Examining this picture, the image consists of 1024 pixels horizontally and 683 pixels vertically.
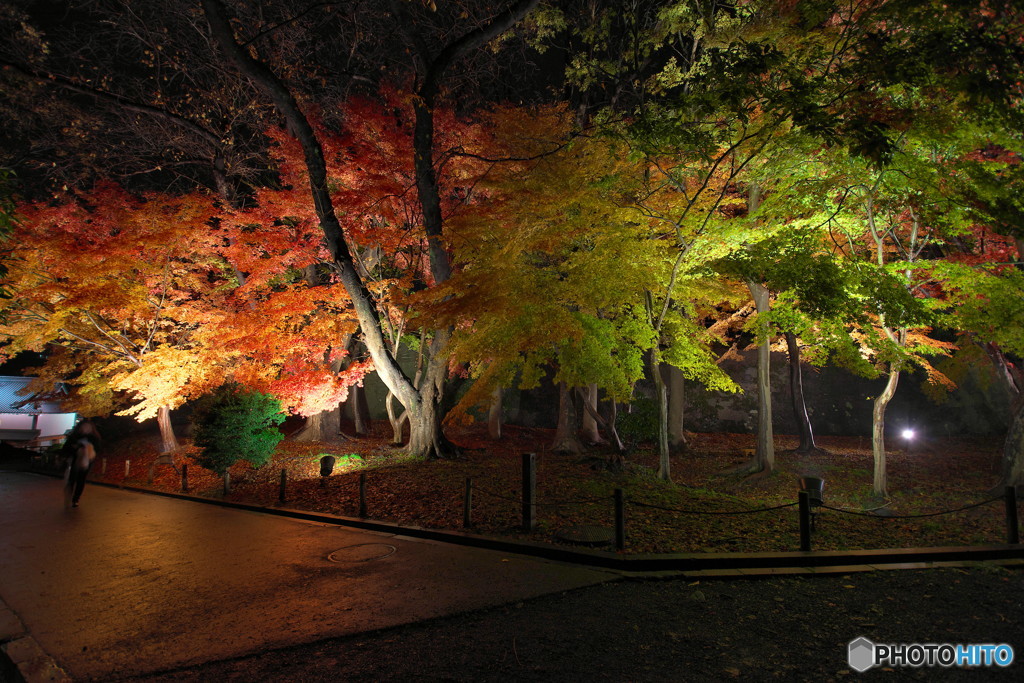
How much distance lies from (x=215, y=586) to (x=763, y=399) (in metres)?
14.0

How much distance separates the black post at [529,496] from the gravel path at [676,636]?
219 centimetres

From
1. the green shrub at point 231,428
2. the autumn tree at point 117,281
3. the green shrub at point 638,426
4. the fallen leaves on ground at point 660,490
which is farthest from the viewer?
the green shrub at point 638,426

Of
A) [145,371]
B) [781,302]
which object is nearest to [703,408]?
[781,302]

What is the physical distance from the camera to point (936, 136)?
864 cm

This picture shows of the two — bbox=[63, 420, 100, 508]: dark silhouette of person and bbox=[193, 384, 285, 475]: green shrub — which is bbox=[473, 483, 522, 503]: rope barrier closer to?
bbox=[193, 384, 285, 475]: green shrub

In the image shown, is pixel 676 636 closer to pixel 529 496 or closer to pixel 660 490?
pixel 529 496

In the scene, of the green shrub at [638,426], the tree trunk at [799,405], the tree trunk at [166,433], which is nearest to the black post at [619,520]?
the green shrub at [638,426]

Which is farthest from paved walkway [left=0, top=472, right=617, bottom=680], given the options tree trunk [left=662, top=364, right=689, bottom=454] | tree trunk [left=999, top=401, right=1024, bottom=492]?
tree trunk [left=662, top=364, right=689, bottom=454]

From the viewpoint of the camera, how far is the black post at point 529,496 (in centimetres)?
791

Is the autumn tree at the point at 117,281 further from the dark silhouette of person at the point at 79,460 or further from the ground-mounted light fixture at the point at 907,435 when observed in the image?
the ground-mounted light fixture at the point at 907,435

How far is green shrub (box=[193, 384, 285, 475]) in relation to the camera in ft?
41.4

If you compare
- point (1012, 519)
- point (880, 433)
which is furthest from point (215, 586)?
point (880, 433)

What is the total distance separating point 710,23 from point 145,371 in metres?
18.0

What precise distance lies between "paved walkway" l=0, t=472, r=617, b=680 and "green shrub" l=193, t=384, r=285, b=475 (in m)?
3.30
